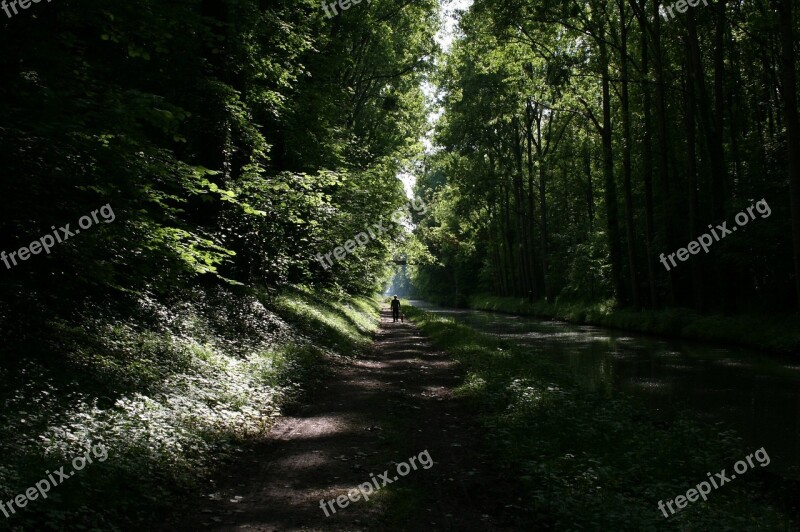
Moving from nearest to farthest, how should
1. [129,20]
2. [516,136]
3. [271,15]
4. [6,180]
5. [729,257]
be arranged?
[6,180]
[129,20]
[271,15]
[729,257]
[516,136]

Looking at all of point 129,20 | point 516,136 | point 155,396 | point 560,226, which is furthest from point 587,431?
point 560,226

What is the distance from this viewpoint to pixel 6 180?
21.8 feet

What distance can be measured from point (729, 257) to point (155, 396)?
2202 centimetres

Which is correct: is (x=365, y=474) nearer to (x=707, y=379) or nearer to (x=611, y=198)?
(x=707, y=379)

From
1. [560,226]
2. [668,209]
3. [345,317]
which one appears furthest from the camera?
A: [560,226]

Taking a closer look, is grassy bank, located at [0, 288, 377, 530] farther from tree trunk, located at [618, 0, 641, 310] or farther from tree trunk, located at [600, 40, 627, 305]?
tree trunk, located at [600, 40, 627, 305]

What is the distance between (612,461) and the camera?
24.0ft

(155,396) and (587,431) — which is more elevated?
(155,396)

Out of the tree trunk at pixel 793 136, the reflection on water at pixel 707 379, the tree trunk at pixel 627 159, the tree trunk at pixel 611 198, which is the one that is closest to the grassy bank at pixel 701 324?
the reflection on water at pixel 707 379

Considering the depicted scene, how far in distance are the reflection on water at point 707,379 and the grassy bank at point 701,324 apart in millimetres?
784

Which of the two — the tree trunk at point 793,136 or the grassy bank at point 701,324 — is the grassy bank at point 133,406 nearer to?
the tree trunk at point 793,136

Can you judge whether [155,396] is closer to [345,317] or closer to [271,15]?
[271,15]

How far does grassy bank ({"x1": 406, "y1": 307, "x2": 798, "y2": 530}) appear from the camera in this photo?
5648 millimetres

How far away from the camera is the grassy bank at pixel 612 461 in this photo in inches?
222
